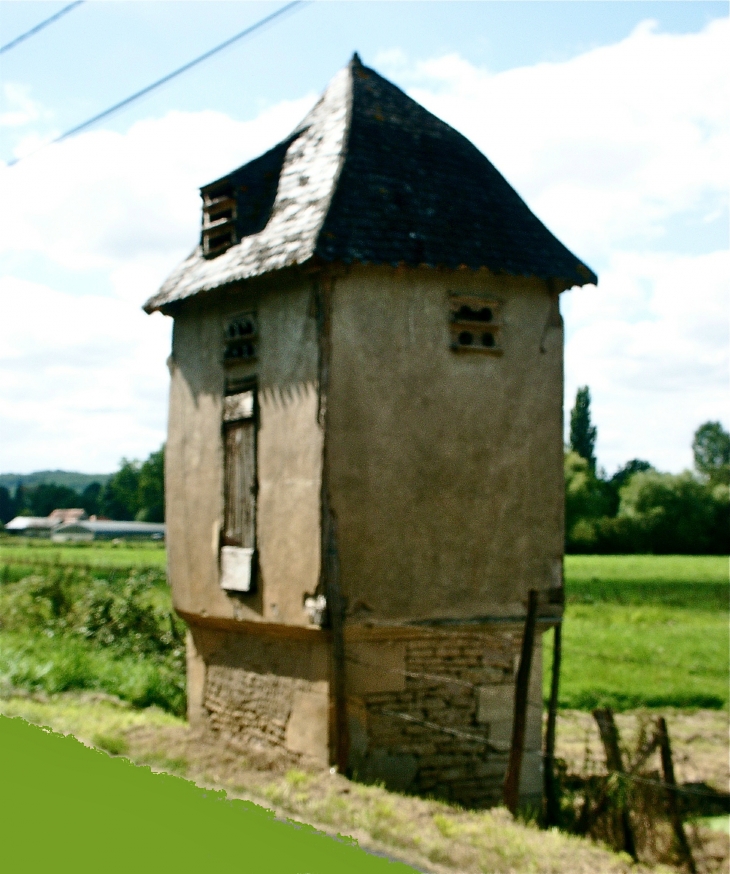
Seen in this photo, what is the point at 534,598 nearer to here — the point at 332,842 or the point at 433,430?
the point at 433,430

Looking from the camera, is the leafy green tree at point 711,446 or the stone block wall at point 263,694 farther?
the leafy green tree at point 711,446

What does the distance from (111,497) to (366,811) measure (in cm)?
3703

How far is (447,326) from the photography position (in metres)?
11.2

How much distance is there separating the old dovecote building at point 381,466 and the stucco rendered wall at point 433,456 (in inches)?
0.9

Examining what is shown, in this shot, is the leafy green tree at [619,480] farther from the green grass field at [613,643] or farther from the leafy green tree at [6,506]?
the leafy green tree at [6,506]

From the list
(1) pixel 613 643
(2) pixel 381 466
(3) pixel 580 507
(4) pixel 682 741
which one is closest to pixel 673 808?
(2) pixel 381 466

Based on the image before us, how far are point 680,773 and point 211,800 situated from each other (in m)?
7.84

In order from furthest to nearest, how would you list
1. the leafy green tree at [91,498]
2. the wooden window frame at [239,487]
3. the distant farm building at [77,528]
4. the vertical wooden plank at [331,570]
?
1. the leafy green tree at [91,498]
2. the distant farm building at [77,528]
3. the wooden window frame at [239,487]
4. the vertical wooden plank at [331,570]

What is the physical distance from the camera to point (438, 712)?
11.0 meters

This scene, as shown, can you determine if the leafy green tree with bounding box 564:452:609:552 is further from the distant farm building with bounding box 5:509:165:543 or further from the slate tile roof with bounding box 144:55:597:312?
the slate tile roof with bounding box 144:55:597:312

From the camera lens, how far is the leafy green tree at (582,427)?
250ft

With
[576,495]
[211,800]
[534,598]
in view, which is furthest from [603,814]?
[576,495]

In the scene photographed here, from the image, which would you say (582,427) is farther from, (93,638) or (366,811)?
(366,811)

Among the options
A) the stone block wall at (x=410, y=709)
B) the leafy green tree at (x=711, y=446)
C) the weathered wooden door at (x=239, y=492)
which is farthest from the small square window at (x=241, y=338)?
the leafy green tree at (x=711, y=446)
